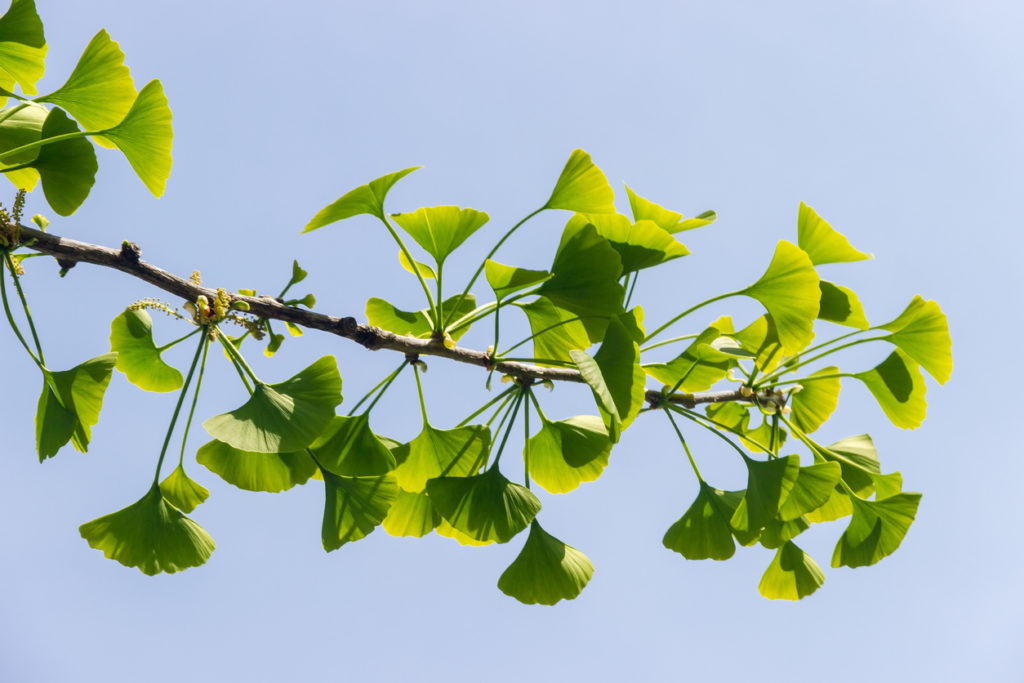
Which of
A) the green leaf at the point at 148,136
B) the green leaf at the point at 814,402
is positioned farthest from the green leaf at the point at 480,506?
the green leaf at the point at 814,402

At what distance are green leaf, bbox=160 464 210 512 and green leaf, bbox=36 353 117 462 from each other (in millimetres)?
185

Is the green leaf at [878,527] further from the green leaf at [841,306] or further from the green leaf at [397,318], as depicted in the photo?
the green leaf at [397,318]

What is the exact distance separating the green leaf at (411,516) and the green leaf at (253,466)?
0.19 meters

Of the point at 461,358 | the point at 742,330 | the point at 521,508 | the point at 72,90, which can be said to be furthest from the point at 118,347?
the point at 742,330

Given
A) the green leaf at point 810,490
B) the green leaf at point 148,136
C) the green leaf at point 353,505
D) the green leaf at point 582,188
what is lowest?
the green leaf at point 353,505

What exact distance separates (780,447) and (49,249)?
1327mm

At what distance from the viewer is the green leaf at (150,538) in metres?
1.08

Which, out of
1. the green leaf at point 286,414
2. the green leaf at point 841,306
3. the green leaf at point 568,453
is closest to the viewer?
the green leaf at point 286,414

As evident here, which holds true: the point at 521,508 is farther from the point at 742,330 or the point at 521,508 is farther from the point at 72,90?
the point at 72,90

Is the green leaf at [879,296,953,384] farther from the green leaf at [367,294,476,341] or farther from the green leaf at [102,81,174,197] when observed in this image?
the green leaf at [102,81,174,197]

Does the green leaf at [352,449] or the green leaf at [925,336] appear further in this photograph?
the green leaf at [925,336]

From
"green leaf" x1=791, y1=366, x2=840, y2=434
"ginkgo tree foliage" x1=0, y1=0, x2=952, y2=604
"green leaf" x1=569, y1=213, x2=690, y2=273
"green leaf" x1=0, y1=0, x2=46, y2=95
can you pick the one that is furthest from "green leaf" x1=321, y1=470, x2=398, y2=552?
"green leaf" x1=791, y1=366, x2=840, y2=434

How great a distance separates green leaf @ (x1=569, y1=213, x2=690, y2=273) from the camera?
111 centimetres

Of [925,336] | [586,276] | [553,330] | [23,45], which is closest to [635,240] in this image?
[586,276]
